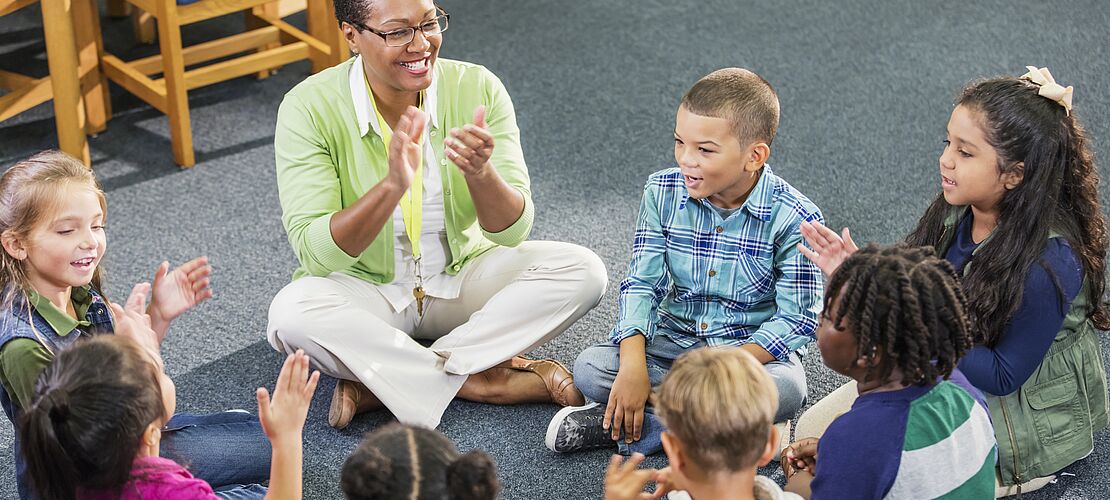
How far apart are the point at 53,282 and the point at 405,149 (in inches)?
21.6

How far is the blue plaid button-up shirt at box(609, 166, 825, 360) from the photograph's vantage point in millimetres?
1992

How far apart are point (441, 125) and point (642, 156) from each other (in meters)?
1.06

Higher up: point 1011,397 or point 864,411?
point 864,411

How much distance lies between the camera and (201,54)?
3.33m

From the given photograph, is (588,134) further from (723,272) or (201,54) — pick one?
(723,272)

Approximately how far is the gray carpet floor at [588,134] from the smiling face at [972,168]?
0.51 meters

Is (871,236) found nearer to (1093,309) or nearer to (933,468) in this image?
(1093,309)

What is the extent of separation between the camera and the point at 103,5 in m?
4.02

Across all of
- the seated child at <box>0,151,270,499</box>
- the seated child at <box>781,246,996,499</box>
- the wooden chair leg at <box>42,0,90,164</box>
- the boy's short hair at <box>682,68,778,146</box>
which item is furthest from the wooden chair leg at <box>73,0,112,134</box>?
the seated child at <box>781,246,996,499</box>

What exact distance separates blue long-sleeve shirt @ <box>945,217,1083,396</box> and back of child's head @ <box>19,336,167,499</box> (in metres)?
1.18

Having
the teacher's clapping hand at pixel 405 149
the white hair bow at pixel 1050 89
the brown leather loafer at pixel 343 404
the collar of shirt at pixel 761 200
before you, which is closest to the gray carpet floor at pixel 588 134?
the brown leather loafer at pixel 343 404

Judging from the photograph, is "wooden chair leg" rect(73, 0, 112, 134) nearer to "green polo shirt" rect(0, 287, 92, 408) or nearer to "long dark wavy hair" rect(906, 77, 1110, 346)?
"green polo shirt" rect(0, 287, 92, 408)

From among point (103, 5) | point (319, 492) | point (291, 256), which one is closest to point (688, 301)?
point (319, 492)

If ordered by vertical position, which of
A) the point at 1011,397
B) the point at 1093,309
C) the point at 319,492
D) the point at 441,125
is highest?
the point at 441,125
